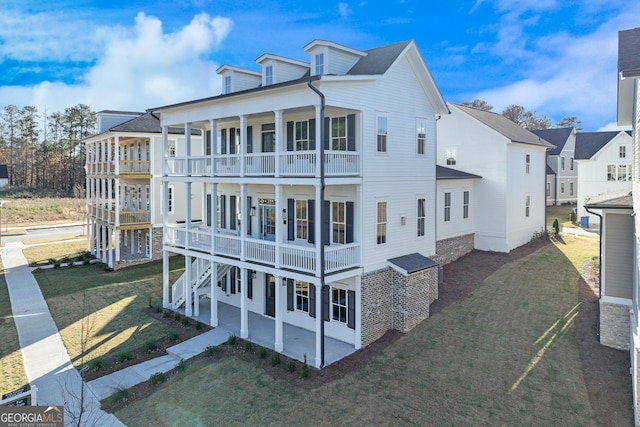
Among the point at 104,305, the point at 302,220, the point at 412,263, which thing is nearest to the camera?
the point at 412,263

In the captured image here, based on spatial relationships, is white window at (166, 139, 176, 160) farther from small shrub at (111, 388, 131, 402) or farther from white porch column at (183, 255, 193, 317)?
small shrub at (111, 388, 131, 402)

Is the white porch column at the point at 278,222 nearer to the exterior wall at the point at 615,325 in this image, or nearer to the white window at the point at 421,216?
the white window at the point at 421,216

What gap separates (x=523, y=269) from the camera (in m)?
21.4

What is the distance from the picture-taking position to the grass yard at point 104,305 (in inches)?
645

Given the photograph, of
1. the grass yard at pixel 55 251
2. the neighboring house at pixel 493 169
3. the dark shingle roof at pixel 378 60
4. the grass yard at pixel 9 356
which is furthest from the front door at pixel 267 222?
the grass yard at pixel 55 251

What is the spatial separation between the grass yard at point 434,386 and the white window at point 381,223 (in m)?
3.65

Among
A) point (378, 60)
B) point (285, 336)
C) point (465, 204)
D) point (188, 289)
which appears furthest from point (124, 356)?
point (465, 204)

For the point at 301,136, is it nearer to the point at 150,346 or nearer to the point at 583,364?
the point at 150,346

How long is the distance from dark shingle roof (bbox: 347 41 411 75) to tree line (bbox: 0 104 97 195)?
2570 inches

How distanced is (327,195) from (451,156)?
13.5 metres

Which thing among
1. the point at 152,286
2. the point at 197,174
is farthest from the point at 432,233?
the point at 152,286

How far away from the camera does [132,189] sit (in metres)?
31.3

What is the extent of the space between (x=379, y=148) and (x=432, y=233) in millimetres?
5370

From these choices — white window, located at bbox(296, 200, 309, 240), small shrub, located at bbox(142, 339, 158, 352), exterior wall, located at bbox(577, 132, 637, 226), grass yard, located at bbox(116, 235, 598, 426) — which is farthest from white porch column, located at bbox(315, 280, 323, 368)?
exterior wall, located at bbox(577, 132, 637, 226)
